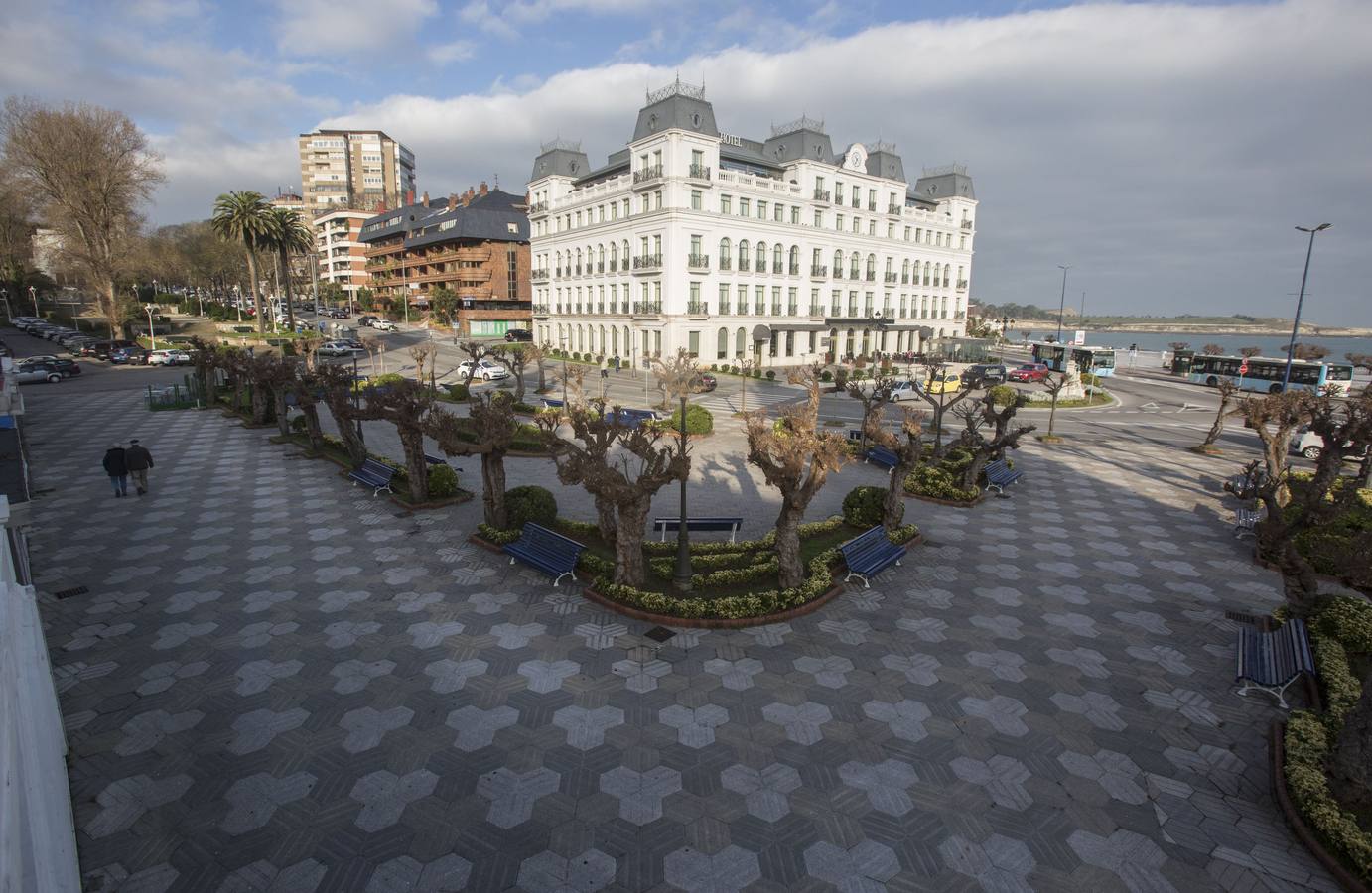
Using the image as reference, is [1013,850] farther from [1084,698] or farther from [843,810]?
[1084,698]

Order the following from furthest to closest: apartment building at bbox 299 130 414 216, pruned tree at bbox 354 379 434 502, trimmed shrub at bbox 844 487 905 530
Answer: apartment building at bbox 299 130 414 216 → pruned tree at bbox 354 379 434 502 → trimmed shrub at bbox 844 487 905 530

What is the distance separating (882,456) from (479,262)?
8139 cm

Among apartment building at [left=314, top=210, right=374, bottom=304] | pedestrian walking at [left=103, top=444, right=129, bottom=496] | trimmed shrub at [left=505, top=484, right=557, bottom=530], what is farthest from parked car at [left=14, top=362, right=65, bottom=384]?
apartment building at [left=314, top=210, right=374, bottom=304]

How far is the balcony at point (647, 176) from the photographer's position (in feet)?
173

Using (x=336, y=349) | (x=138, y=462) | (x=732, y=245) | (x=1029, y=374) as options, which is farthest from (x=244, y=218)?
(x=1029, y=374)

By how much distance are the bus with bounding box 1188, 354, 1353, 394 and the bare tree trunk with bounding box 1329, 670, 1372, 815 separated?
42363 millimetres

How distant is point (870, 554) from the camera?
14.3 metres

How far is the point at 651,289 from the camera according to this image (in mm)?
56312

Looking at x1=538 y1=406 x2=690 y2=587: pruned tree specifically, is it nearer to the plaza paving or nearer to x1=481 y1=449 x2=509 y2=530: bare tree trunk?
the plaza paving

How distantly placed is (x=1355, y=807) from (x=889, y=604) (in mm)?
6791

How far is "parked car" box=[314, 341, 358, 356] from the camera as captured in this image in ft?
203

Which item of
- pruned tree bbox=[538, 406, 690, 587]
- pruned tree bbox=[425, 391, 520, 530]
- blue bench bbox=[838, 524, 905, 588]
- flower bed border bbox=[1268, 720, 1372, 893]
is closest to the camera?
flower bed border bbox=[1268, 720, 1372, 893]

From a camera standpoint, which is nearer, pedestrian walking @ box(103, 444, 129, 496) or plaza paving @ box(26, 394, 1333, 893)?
plaza paving @ box(26, 394, 1333, 893)

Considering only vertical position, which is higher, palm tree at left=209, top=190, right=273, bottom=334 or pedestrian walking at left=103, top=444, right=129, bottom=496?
palm tree at left=209, top=190, right=273, bottom=334
